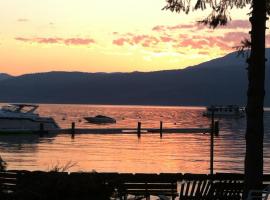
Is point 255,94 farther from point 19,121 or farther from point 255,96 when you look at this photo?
point 19,121

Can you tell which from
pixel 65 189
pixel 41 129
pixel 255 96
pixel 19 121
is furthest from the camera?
pixel 19 121

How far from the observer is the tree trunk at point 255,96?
492 inches

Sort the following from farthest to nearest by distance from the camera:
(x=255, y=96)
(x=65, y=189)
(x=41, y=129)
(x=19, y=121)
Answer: (x=19, y=121) → (x=41, y=129) → (x=255, y=96) → (x=65, y=189)

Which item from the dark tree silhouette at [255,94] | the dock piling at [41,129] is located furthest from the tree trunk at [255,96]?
the dock piling at [41,129]

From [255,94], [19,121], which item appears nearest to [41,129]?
[19,121]

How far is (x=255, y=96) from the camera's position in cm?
1248

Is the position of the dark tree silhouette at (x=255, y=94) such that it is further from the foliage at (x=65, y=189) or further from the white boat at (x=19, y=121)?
the white boat at (x=19, y=121)

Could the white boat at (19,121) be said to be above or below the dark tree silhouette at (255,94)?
below

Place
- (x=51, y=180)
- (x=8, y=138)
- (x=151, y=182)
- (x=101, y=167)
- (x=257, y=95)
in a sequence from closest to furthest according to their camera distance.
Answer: (x=51, y=180)
(x=257, y=95)
(x=151, y=182)
(x=101, y=167)
(x=8, y=138)

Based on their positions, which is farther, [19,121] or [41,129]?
[19,121]

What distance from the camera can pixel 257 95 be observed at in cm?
1247

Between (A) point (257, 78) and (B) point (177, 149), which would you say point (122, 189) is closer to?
(A) point (257, 78)

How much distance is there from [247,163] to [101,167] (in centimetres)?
2513

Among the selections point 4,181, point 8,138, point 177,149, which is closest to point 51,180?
point 4,181
